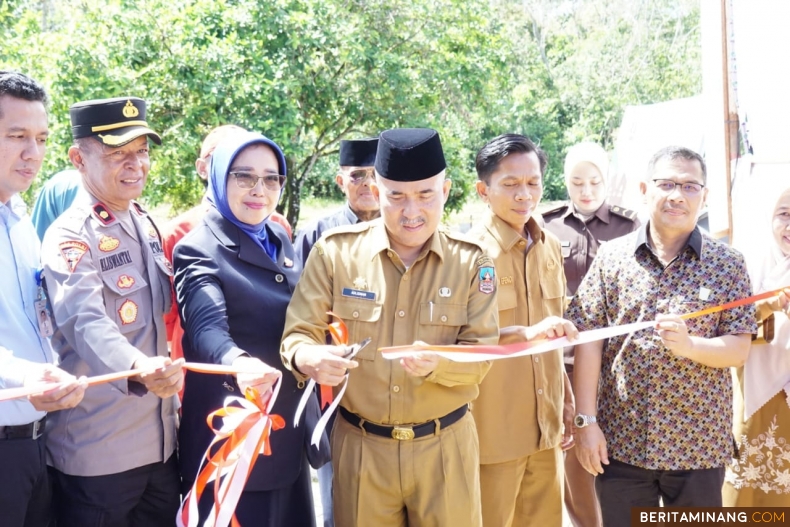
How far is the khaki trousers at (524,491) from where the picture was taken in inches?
144

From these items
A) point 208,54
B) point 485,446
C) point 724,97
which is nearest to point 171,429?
point 485,446

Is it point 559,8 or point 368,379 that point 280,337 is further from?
point 559,8

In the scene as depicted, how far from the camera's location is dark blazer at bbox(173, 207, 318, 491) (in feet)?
9.99

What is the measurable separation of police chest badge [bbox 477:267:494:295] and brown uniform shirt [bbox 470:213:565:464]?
1.49ft

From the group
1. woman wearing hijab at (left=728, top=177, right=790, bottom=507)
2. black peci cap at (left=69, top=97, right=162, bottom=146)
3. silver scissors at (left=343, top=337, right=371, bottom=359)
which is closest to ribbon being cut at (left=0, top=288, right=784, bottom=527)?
silver scissors at (left=343, top=337, right=371, bottom=359)

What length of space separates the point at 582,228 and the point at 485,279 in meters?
2.23

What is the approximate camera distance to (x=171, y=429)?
3.24 metres

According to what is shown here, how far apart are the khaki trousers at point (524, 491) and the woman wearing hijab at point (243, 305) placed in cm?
88

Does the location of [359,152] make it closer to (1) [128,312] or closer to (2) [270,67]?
(1) [128,312]

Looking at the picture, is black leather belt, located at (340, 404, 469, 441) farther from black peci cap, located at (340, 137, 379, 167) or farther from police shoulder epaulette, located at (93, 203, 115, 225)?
black peci cap, located at (340, 137, 379, 167)

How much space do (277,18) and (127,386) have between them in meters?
6.12

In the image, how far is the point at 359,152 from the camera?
5.32 meters

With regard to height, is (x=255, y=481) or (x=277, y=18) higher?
(x=277, y=18)

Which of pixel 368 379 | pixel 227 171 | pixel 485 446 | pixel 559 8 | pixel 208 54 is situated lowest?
pixel 485 446
